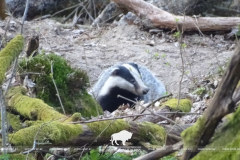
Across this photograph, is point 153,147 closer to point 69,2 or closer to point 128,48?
point 128,48

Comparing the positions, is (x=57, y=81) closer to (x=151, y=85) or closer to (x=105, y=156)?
(x=105, y=156)

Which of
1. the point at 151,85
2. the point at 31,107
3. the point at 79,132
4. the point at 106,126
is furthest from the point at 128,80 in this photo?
the point at 79,132

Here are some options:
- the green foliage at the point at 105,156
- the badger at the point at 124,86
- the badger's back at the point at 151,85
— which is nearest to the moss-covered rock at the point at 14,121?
the green foliage at the point at 105,156

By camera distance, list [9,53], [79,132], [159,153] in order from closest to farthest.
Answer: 1. [159,153]
2. [9,53]
3. [79,132]

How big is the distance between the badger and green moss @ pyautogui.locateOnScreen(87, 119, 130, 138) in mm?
3424

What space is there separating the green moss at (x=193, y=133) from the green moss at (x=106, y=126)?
744mm

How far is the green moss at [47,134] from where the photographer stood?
2.63 meters

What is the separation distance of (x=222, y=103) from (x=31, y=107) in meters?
2.29

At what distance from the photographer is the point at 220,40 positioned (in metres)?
8.65

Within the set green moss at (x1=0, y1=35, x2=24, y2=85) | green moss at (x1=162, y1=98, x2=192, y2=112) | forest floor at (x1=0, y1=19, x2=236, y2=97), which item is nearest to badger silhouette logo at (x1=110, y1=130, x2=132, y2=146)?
green moss at (x1=0, y1=35, x2=24, y2=85)

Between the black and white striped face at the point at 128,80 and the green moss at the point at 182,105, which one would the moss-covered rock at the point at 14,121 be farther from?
the black and white striped face at the point at 128,80

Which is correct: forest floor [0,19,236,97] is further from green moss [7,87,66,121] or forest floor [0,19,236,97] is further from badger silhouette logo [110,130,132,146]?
badger silhouette logo [110,130,132,146]

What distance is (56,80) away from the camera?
4.55 meters

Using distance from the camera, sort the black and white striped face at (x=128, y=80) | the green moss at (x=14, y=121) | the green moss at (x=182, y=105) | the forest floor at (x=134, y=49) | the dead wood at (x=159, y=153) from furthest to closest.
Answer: the forest floor at (x=134, y=49) → the black and white striped face at (x=128, y=80) → the green moss at (x=182, y=105) → the green moss at (x=14, y=121) → the dead wood at (x=159, y=153)
